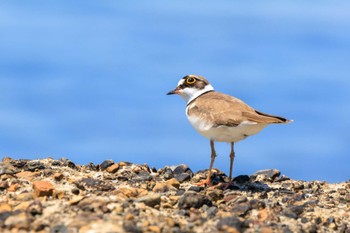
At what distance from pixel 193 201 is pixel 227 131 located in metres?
2.21

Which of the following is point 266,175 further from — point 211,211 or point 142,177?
point 211,211

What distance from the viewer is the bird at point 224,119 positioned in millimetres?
12500

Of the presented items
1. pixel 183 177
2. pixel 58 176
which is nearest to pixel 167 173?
pixel 183 177

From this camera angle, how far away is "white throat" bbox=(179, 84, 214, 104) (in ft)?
47.3

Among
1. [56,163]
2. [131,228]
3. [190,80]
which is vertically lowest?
[131,228]

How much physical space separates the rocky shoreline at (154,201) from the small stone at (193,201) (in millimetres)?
17

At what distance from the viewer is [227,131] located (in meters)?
12.7

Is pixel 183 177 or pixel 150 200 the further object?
pixel 183 177

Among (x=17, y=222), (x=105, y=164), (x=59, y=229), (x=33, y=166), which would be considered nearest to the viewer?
(x=59, y=229)

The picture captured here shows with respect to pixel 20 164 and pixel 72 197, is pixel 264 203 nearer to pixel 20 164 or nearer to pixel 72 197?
pixel 72 197

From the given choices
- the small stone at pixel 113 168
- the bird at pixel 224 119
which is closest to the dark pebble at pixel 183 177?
the bird at pixel 224 119

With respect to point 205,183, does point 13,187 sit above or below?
below

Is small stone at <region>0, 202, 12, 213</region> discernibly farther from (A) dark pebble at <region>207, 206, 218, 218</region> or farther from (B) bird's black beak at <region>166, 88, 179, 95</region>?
(B) bird's black beak at <region>166, 88, 179, 95</region>

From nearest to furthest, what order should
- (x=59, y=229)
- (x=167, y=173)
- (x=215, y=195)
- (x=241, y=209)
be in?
(x=59, y=229), (x=241, y=209), (x=215, y=195), (x=167, y=173)
